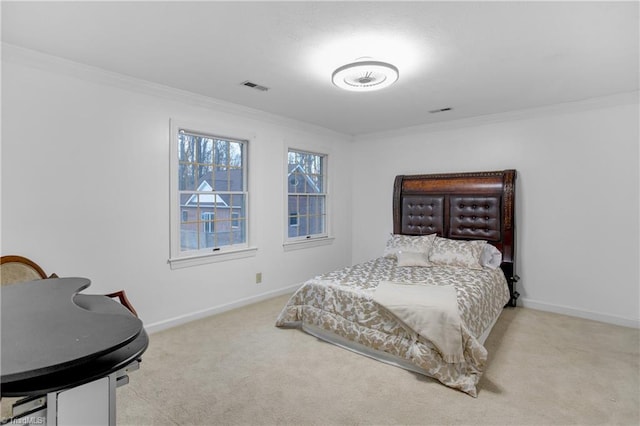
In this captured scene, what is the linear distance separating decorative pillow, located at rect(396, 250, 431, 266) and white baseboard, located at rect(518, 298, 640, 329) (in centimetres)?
134

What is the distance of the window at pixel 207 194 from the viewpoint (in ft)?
11.7

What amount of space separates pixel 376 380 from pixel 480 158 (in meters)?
3.28

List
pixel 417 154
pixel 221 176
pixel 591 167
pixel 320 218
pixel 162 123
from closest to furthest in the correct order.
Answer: pixel 162 123 → pixel 591 167 → pixel 221 176 → pixel 417 154 → pixel 320 218

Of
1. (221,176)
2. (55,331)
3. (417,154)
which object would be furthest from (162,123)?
(417,154)

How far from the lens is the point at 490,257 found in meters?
4.07

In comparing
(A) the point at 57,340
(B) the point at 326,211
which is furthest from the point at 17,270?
(B) the point at 326,211

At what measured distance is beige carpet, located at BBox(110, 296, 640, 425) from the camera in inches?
80.8

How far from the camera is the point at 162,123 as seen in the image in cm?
336

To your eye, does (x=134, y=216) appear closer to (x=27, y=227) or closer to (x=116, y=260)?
(x=116, y=260)

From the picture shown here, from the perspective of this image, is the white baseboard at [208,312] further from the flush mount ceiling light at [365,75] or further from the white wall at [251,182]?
the flush mount ceiling light at [365,75]

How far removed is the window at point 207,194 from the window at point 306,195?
81cm

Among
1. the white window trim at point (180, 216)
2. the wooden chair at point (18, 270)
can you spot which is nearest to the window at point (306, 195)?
the white window trim at point (180, 216)

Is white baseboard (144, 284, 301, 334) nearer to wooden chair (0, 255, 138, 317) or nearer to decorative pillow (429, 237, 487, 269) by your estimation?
wooden chair (0, 255, 138, 317)

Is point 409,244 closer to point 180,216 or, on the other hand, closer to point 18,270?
point 180,216
